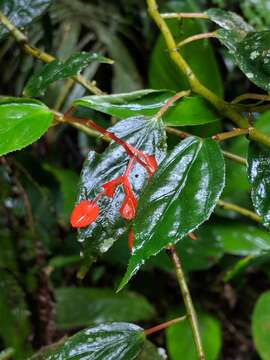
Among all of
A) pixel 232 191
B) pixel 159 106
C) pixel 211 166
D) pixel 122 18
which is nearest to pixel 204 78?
pixel 232 191

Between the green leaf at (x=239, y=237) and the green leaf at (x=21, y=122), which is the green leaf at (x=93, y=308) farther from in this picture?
the green leaf at (x=21, y=122)

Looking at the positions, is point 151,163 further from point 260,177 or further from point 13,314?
point 13,314

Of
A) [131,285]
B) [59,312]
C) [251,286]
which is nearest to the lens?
[59,312]

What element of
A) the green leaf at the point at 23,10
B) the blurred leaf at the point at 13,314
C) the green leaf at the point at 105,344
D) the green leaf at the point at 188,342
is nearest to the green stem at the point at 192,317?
the green leaf at the point at 105,344

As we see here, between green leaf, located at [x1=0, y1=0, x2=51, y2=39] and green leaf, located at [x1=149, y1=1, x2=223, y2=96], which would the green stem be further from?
green leaf, located at [x1=149, y1=1, x2=223, y2=96]

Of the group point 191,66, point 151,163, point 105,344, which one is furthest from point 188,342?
point 151,163

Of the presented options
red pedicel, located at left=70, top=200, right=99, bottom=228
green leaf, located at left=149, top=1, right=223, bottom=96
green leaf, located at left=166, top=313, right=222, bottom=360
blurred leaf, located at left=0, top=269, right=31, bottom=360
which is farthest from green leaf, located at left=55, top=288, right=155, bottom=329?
red pedicel, located at left=70, top=200, right=99, bottom=228

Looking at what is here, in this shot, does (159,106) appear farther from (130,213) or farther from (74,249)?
(74,249)
